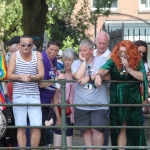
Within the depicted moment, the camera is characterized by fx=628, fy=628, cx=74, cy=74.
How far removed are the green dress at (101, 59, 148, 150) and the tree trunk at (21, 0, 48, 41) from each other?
7.66 metres

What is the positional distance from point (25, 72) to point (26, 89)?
0.75 feet

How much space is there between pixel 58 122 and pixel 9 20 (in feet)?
70.0

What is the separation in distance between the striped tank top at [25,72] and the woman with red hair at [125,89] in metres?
0.88

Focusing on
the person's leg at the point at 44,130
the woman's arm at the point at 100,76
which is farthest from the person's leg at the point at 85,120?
the person's leg at the point at 44,130

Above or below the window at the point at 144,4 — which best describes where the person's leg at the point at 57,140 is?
below

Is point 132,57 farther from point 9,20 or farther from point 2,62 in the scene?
point 9,20

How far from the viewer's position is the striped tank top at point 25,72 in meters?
8.21

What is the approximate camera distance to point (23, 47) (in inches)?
327

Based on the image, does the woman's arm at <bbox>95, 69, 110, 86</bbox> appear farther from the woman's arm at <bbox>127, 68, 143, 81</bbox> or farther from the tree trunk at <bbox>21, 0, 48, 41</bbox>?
the tree trunk at <bbox>21, 0, 48, 41</bbox>

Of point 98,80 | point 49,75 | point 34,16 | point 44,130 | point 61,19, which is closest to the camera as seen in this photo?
point 98,80

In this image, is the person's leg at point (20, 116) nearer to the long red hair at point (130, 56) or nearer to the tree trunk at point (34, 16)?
the long red hair at point (130, 56)

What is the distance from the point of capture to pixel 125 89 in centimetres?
815

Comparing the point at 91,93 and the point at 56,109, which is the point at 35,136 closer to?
the point at 56,109

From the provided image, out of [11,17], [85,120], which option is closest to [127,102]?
[85,120]
